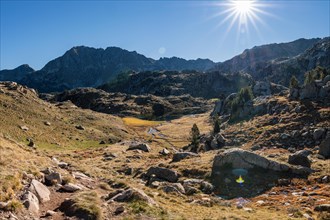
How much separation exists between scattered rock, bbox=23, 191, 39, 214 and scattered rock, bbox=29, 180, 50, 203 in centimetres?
73

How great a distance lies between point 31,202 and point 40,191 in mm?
2655

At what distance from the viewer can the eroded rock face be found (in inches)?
1291

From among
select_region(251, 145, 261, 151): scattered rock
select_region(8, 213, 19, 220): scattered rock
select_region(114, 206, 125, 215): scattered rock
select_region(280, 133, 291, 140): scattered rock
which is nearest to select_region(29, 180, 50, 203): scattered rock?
select_region(8, 213, 19, 220): scattered rock

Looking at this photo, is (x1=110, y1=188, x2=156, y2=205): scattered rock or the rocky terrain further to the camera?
(x1=110, y1=188, x2=156, y2=205): scattered rock

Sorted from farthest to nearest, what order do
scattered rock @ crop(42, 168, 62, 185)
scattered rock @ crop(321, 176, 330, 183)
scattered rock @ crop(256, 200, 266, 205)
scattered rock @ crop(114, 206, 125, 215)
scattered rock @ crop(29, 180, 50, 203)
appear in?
scattered rock @ crop(321, 176, 330, 183) → scattered rock @ crop(256, 200, 266, 205) → scattered rock @ crop(42, 168, 62, 185) → scattered rock @ crop(29, 180, 50, 203) → scattered rock @ crop(114, 206, 125, 215)

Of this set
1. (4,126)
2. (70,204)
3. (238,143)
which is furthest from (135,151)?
(70,204)

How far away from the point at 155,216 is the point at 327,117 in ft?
205

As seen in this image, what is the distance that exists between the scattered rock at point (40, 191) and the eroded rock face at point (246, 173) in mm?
17400

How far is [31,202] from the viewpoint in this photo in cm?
1922

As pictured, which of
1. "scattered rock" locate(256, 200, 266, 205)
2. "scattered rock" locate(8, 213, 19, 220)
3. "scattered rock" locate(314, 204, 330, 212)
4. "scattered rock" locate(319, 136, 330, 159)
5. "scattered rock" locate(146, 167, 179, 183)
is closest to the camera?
"scattered rock" locate(8, 213, 19, 220)

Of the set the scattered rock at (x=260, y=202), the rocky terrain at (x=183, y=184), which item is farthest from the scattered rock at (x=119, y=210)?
the scattered rock at (x=260, y=202)

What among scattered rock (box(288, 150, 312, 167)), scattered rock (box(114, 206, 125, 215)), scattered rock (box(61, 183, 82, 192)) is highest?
scattered rock (box(61, 183, 82, 192))

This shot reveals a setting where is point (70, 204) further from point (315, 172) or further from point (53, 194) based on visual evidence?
point (315, 172)

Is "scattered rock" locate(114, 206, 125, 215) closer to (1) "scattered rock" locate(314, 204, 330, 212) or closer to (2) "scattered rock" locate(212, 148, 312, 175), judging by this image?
(1) "scattered rock" locate(314, 204, 330, 212)
